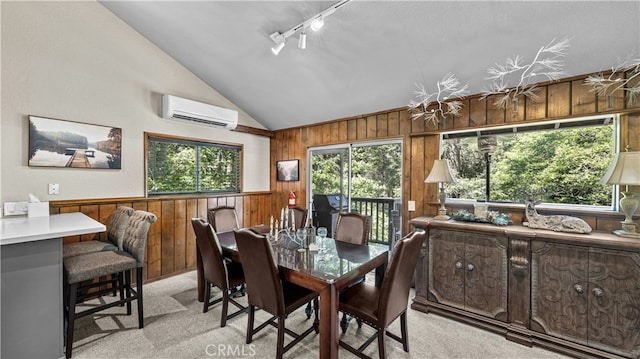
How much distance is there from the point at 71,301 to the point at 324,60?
10.5 feet

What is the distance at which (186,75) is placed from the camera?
3750mm

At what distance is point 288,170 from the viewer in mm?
4738

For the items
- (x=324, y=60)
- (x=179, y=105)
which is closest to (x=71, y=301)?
(x=179, y=105)

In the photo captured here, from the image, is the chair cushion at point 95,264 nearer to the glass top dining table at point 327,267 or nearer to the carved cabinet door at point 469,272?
the glass top dining table at point 327,267

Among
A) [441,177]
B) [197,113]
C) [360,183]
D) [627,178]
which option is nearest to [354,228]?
[441,177]

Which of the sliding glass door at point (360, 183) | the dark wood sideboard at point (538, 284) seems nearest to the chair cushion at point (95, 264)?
the sliding glass door at point (360, 183)

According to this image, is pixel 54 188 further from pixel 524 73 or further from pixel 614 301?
pixel 614 301

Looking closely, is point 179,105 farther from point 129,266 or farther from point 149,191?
point 129,266

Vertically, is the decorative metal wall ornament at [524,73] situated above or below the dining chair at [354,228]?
above

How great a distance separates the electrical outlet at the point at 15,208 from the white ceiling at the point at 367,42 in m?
2.37

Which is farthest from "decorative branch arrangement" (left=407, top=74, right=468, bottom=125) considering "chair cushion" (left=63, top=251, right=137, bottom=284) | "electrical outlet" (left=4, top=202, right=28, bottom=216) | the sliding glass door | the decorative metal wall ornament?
"electrical outlet" (left=4, top=202, right=28, bottom=216)

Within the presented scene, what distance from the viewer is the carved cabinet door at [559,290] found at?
79.5 inches

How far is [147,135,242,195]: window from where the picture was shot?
11.6 feet

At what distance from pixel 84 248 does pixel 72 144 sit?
1.19 meters
